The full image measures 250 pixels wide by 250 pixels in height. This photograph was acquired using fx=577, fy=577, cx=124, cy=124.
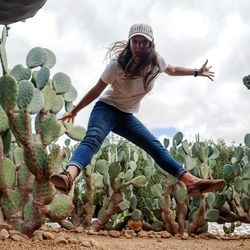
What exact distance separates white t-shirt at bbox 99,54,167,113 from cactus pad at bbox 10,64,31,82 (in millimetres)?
796

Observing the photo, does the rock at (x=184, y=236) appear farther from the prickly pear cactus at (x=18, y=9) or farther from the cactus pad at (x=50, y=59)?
the prickly pear cactus at (x=18, y=9)

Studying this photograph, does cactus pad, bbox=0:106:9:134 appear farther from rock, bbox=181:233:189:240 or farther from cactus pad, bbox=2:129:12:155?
rock, bbox=181:233:189:240

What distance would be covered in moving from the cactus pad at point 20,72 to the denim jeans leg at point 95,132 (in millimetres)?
757

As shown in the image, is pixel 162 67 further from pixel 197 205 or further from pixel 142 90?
pixel 197 205

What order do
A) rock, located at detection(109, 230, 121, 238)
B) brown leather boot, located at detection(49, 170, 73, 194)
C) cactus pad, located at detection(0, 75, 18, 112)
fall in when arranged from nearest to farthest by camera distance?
brown leather boot, located at detection(49, 170, 73, 194)
cactus pad, located at detection(0, 75, 18, 112)
rock, located at detection(109, 230, 121, 238)

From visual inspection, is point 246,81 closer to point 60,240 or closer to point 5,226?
point 60,240

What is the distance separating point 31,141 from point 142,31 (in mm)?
1013

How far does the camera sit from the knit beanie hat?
127 inches

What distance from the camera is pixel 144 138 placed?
11.2 feet

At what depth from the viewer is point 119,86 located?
11.1 ft

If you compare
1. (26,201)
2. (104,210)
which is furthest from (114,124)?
(104,210)

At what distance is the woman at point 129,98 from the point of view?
10.6 feet

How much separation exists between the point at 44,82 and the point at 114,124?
0.76 metres

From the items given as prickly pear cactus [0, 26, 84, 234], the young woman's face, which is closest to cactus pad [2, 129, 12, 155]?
prickly pear cactus [0, 26, 84, 234]
